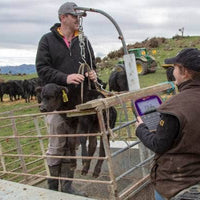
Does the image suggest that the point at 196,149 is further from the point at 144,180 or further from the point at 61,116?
the point at 61,116

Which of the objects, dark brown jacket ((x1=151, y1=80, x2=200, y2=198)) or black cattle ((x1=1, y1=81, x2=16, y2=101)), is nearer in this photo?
dark brown jacket ((x1=151, y1=80, x2=200, y2=198))

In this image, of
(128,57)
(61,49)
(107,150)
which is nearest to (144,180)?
(107,150)

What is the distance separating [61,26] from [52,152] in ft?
4.64

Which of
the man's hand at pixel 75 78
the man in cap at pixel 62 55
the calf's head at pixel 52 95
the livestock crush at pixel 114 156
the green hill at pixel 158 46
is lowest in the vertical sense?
the livestock crush at pixel 114 156

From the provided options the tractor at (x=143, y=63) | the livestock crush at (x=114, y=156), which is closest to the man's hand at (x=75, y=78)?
the livestock crush at (x=114, y=156)

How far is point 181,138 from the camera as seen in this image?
1.85 metres

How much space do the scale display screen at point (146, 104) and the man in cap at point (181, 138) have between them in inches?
18.4

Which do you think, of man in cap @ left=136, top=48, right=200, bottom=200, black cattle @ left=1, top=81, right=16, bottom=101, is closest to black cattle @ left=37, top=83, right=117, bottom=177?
man in cap @ left=136, top=48, right=200, bottom=200

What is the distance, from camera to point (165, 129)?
1849 millimetres

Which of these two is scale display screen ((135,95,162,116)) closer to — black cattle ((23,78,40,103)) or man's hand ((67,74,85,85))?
man's hand ((67,74,85,85))

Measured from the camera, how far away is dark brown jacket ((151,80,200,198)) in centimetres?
182

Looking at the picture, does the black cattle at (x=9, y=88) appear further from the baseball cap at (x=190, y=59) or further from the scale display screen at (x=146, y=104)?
the baseball cap at (x=190, y=59)

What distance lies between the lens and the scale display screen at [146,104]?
8.09ft

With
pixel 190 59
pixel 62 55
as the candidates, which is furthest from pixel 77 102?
pixel 190 59
